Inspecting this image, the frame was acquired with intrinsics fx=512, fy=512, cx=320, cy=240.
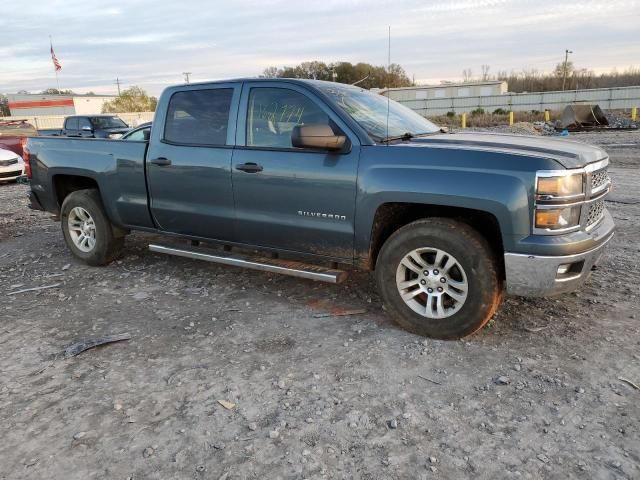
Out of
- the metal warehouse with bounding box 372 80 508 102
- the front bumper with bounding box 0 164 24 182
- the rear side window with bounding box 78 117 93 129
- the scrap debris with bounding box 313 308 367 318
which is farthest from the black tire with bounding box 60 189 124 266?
the metal warehouse with bounding box 372 80 508 102

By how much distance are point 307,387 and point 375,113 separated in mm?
2399

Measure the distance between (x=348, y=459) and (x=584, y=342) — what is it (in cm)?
212

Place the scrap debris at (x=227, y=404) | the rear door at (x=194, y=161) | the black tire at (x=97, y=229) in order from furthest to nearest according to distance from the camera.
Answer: the black tire at (x=97, y=229), the rear door at (x=194, y=161), the scrap debris at (x=227, y=404)

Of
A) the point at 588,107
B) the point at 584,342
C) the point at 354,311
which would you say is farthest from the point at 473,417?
the point at 588,107

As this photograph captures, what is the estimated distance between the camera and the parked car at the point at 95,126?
18.5 meters

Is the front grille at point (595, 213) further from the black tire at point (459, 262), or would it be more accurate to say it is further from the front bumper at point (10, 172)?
the front bumper at point (10, 172)

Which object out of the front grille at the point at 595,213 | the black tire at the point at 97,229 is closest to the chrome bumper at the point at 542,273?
the front grille at the point at 595,213

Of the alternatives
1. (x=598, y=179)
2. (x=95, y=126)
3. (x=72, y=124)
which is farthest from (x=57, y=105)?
(x=598, y=179)

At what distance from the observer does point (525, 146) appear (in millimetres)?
3662

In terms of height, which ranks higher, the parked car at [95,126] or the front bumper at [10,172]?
the parked car at [95,126]

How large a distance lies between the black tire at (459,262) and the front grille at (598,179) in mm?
858

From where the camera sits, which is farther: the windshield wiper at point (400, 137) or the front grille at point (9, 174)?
the front grille at point (9, 174)

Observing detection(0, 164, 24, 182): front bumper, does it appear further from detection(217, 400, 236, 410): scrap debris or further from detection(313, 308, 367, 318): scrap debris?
detection(217, 400, 236, 410): scrap debris

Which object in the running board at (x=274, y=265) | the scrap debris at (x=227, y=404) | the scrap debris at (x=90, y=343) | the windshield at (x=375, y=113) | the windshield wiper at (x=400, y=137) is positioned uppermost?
the windshield at (x=375, y=113)
